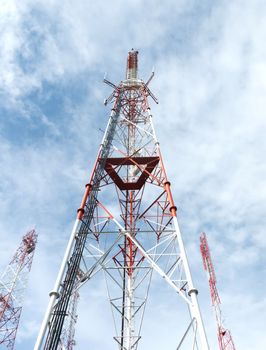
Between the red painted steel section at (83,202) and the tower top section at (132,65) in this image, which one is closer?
the red painted steel section at (83,202)

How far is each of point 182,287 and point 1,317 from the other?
31.6 meters

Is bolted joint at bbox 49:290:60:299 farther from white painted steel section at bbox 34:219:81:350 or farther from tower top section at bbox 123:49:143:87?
tower top section at bbox 123:49:143:87

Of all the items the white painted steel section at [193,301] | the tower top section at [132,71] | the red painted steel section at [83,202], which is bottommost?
the white painted steel section at [193,301]

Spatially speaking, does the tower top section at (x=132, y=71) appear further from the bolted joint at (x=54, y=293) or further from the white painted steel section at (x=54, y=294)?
the bolted joint at (x=54, y=293)

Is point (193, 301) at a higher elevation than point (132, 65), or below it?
below

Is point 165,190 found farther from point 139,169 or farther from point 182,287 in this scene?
point 182,287

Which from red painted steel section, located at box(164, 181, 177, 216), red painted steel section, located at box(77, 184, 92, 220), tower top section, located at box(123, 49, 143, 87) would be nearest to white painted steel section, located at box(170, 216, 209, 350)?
red painted steel section, located at box(164, 181, 177, 216)

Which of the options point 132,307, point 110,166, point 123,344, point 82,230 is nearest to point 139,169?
point 110,166

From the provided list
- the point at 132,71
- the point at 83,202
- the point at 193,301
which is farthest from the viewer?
the point at 132,71

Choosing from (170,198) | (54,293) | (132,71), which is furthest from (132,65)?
(54,293)

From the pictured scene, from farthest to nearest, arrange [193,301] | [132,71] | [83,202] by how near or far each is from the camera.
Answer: [132,71]
[83,202]
[193,301]

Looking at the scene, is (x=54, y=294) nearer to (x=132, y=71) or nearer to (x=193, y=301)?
(x=193, y=301)

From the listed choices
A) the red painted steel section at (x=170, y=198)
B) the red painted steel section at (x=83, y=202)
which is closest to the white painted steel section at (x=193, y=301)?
the red painted steel section at (x=170, y=198)

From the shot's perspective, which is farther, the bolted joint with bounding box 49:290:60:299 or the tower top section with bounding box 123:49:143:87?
the tower top section with bounding box 123:49:143:87
